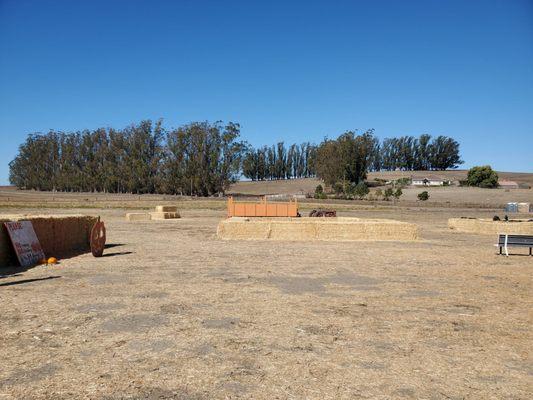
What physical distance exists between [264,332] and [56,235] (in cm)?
1067

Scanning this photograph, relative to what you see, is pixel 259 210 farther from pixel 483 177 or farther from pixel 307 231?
pixel 483 177

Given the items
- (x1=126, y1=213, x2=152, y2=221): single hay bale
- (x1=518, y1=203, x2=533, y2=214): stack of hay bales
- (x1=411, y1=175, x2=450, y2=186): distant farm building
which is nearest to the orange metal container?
(x1=126, y1=213, x2=152, y2=221): single hay bale

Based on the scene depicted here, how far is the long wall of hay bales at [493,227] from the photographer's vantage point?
23.6 m

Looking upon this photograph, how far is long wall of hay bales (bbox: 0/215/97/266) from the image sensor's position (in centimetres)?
1135

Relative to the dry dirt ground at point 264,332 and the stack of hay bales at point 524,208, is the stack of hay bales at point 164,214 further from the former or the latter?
the stack of hay bales at point 524,208

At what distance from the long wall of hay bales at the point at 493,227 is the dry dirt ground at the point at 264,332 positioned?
14393 millimetres

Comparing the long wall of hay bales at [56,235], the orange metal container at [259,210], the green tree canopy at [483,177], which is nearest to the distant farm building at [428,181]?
the green tree canopy at [483,177]

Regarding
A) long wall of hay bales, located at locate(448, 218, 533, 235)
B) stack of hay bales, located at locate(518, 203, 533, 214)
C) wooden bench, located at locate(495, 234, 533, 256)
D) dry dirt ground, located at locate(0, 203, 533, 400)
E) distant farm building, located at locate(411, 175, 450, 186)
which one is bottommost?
stack of hay bales, located at locate(518, 203, 533, 214)

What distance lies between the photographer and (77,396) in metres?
3.90

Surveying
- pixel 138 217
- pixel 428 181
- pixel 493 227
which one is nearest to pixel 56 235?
pixel 138 217

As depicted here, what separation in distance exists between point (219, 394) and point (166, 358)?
107cm

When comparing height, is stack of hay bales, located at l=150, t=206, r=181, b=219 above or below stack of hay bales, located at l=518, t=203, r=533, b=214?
above

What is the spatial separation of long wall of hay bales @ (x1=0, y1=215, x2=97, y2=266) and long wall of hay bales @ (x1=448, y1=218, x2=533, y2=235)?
66.2 feet

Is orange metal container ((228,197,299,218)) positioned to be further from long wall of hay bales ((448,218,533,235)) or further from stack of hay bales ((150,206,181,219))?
long wall of hay bales ((448,218,533,235))
